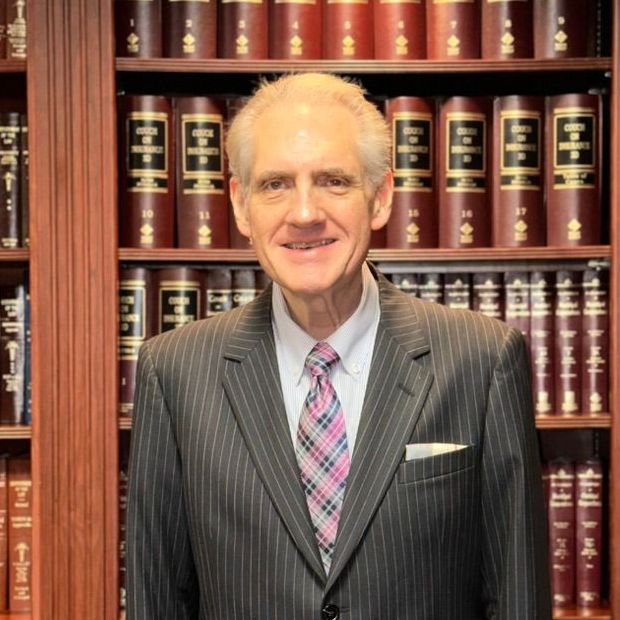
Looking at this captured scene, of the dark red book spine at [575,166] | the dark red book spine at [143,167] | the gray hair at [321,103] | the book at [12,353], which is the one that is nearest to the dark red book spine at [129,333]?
the dark red book spine at [143,167]

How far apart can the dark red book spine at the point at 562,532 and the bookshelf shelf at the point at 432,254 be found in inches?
17.8

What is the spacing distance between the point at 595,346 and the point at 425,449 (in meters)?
0.82

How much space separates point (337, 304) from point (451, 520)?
35cm

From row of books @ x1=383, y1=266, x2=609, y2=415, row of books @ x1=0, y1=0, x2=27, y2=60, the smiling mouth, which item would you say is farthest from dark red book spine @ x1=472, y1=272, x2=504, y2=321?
row of books @ x1=0, y1=0, x2=27, y2=60

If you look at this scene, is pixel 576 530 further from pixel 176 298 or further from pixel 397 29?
pixel 397 29

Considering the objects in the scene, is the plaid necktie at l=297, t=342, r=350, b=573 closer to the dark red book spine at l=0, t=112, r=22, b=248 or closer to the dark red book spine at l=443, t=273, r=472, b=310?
the dark red book spine at l=443, t=273, r=472, b=310

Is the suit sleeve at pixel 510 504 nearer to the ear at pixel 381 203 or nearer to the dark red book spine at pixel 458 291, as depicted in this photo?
the ear at pixel 381 203

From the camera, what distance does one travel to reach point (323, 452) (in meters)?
1.44

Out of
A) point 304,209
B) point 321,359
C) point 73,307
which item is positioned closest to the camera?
point 304,209

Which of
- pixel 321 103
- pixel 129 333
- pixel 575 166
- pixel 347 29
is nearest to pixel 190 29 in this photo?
pixel 347 29

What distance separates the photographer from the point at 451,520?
142cm

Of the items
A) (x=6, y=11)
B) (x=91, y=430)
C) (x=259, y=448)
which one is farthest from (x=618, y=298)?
(x=6, y=11)

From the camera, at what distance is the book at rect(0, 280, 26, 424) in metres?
2.10

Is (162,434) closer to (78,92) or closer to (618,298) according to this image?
(78,92)
